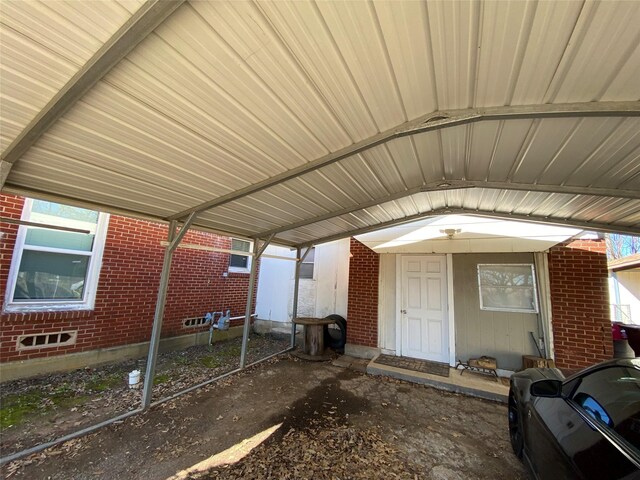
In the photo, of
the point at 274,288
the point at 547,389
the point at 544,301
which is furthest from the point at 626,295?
the point at 274,288

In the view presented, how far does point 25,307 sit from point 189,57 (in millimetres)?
5353

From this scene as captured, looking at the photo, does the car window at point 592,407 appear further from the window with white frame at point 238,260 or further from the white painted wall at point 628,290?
the white painted wall at point 628,290

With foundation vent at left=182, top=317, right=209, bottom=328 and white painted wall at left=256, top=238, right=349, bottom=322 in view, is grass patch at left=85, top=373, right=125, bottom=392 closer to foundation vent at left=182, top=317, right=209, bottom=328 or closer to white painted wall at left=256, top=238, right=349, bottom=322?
foundation vent at left=182, top=317, right=209, bottom=328

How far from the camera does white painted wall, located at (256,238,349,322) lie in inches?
314

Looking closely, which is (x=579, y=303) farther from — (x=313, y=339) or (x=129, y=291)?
(x=129, y=291)

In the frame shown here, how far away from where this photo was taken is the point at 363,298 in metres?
6.72

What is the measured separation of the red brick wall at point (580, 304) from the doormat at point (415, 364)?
6.80 ft

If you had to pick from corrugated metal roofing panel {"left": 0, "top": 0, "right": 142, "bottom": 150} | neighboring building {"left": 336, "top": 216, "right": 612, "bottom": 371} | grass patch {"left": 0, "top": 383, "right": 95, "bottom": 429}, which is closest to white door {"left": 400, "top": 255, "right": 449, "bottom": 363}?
neighboring building {"left": 336, "top": 216, "right": 612, "bottom": 371}

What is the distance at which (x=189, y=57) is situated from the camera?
1587 mm

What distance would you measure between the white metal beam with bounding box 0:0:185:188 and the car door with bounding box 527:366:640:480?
3.18m

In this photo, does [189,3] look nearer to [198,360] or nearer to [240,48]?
[240,48]

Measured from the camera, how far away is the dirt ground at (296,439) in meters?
2.63

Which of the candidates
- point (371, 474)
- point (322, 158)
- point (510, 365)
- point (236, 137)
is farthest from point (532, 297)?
point (236, 137)

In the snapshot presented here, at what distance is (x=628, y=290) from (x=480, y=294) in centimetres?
1168
